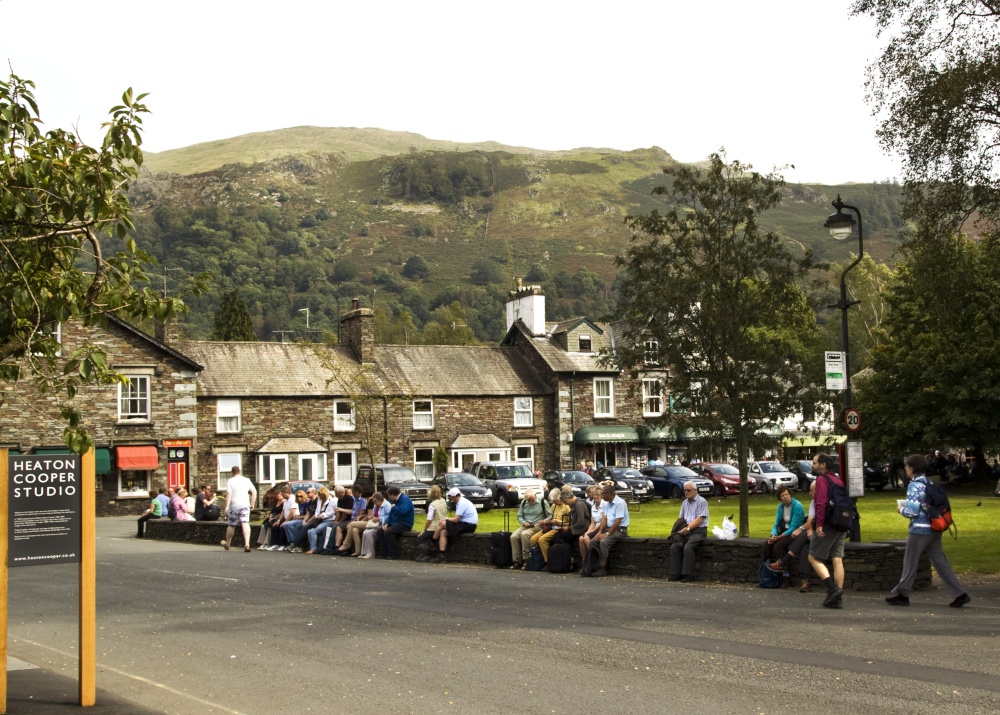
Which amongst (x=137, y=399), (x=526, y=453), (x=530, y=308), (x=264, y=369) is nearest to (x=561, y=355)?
(x=530, y=308)

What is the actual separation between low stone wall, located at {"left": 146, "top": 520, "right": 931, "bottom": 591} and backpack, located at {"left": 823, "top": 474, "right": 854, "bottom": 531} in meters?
1.49

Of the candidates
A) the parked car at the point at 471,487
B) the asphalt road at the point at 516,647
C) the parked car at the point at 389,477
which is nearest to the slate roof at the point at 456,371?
the parked car at the point at 389,477

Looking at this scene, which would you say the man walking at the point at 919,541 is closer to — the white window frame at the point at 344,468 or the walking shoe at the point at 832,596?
the walking shoe at the point at 832,596

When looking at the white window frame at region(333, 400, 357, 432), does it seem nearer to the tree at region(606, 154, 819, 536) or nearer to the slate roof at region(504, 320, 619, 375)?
the slate roof at region(504, 320, 619, 375)

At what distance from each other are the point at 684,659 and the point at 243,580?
10.5m

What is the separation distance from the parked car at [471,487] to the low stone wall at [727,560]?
19371 millimetres

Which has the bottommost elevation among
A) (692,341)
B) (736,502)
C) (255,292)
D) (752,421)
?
(736,502)

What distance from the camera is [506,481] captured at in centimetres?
4294

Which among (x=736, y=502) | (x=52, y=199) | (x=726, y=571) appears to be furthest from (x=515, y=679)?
(x=736, y=502)

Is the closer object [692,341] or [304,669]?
[304,669]

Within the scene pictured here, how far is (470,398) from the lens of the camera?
5691 cm

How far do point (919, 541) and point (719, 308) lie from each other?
11.3 m

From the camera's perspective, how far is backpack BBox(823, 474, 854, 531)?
548 inches

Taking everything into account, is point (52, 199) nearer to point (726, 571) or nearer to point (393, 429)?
point (726, 571)
